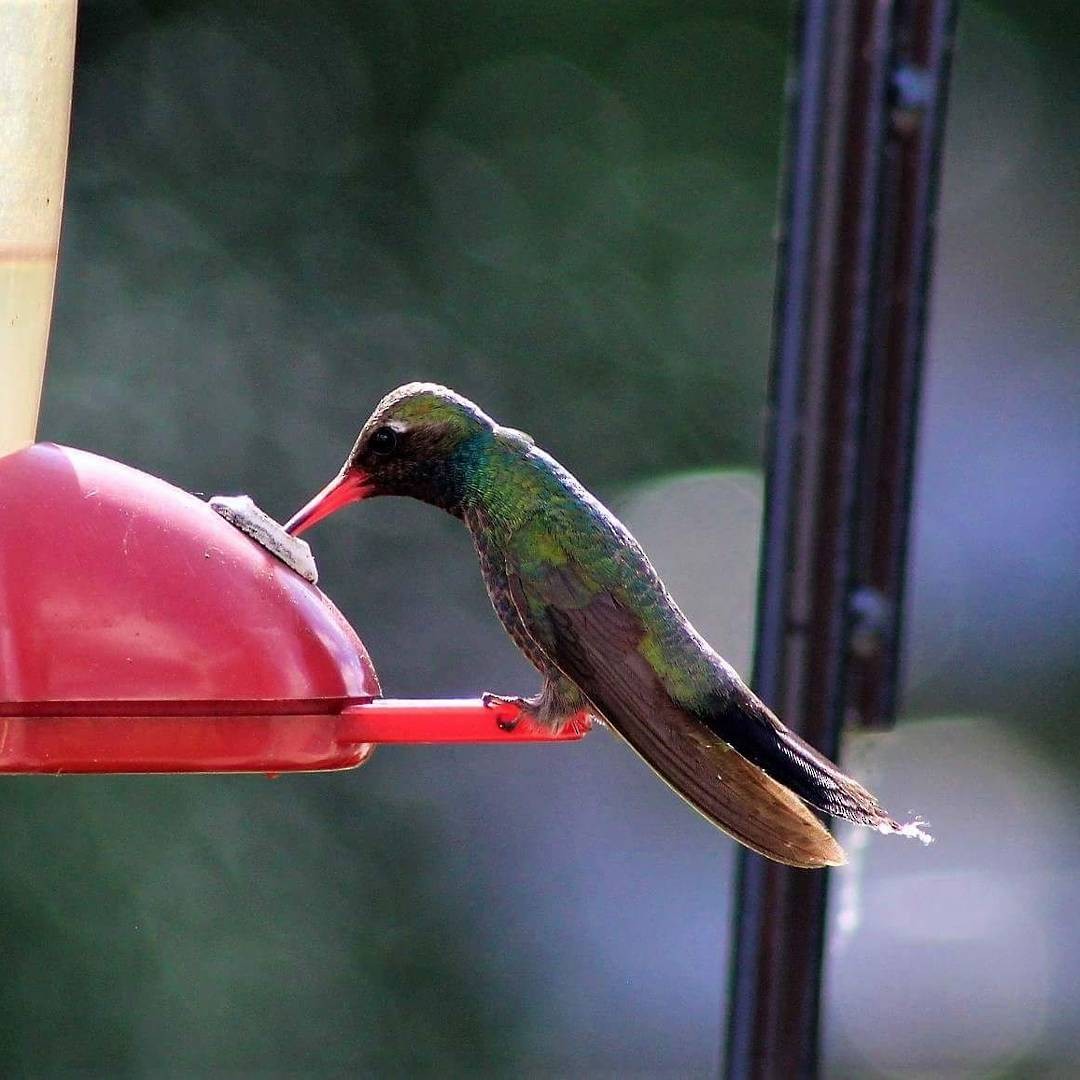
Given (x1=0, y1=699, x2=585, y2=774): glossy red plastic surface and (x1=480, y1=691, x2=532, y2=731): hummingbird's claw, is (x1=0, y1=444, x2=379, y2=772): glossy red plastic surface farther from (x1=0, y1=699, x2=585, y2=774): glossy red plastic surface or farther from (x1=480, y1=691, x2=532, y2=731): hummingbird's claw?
(x1=480, y1=691, x2=532, y2=731): hummingbird's claw

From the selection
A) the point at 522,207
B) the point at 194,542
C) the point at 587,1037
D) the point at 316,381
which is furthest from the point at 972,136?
the point at 194,542

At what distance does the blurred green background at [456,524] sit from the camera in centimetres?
602

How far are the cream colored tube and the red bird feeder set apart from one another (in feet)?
0.93

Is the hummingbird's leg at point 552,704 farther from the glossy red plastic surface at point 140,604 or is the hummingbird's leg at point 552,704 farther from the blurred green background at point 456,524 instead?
the blurred green background at point 456,524

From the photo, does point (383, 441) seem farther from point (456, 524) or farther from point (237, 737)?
point (456, 524)

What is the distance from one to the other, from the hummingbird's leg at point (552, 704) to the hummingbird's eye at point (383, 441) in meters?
0.34

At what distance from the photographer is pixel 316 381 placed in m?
6.17

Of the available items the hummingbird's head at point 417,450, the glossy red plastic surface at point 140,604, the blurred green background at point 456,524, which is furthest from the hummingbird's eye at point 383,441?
the blurred green background at point 456,524

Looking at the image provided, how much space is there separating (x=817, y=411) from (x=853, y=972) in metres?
4.27

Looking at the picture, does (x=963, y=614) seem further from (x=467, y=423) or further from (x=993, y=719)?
(x=467, y=423)

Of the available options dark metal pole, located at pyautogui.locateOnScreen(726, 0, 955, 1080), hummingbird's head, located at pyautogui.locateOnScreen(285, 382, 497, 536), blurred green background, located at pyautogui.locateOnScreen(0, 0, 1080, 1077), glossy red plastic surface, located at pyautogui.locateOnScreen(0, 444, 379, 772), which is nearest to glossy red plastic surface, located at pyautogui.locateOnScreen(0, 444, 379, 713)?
glossy red plastic surface, located at pyautogui.locateOnScreen(0, 444, 379, 772)

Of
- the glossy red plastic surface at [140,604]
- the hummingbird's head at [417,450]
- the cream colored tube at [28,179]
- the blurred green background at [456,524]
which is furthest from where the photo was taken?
the blurred green background at [456,524]

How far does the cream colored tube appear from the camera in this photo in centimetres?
223

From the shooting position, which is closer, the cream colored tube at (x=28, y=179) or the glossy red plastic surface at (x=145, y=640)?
the glossy red plastic surface at (x=145, y=640)
